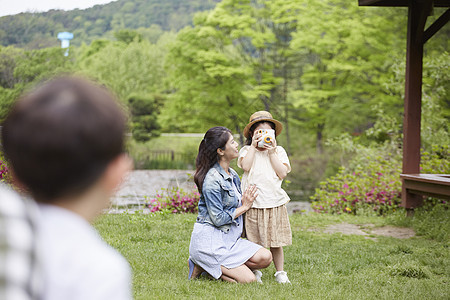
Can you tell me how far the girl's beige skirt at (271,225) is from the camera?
434cm

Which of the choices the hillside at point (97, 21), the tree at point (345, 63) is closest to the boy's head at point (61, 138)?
the tree at point (345, 63)

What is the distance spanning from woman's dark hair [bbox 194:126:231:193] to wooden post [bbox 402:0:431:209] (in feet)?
17.6

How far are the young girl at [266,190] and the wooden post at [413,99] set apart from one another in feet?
16.5

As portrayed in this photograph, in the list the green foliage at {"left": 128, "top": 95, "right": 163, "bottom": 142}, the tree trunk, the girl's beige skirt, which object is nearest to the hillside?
the green foliage at {"left": 128, "top": 95, "right": 163, "bottom": 142}

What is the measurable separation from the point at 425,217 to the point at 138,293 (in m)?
5.72

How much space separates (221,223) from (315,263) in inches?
59.7

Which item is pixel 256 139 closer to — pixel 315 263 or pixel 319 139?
pixel 315 263

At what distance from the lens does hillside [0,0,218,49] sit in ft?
117

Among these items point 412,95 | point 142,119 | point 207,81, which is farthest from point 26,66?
point 412,95

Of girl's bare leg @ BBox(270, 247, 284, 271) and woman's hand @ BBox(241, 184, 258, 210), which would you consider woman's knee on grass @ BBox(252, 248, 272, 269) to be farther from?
woman's hand @ BBox(241, 184, 258, 210)

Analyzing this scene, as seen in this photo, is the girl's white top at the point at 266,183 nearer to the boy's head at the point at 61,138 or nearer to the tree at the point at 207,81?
the boy's head at the point at 61,138

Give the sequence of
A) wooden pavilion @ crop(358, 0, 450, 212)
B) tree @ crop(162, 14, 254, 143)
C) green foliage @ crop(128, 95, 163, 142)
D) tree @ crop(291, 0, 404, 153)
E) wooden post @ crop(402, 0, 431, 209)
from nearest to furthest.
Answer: wooden pavilion @ crop(358, 0, 450, 212)
wooden post @ crop(402, 0, 431, 209)
tree @ crop(291, 0, 404, 153)
tree @ crop(162, 14, 254, 143)
green foliage @ crop(128, 95, 163, 142)

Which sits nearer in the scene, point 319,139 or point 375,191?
point 375,191

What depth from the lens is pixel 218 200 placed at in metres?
4.29
